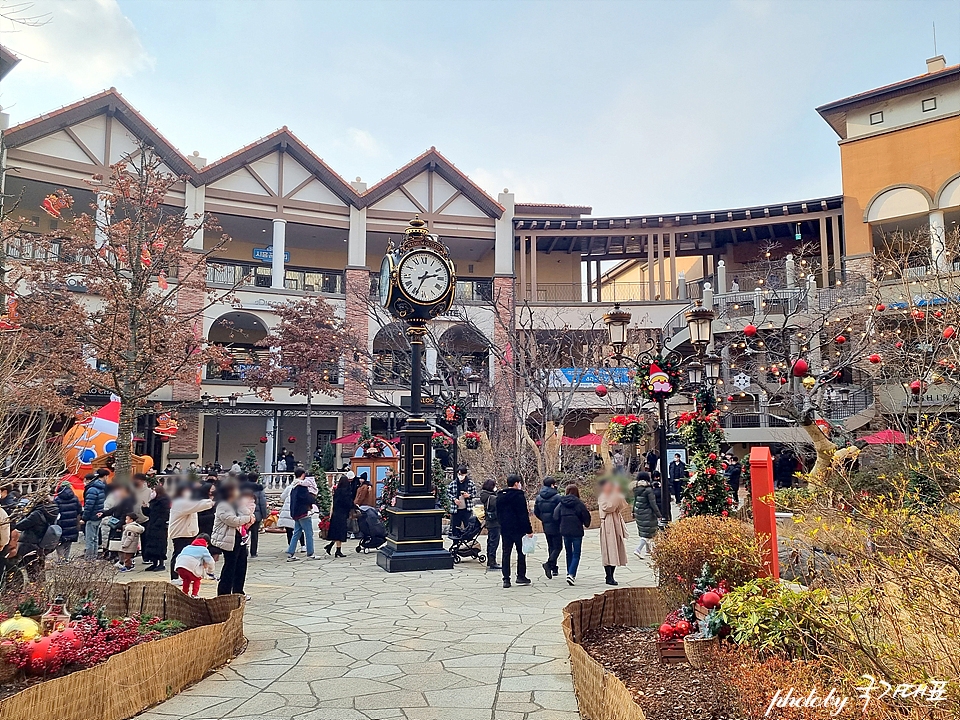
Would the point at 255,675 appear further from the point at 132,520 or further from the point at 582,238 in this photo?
the point at 582,238

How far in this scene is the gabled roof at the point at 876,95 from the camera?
84.2ft

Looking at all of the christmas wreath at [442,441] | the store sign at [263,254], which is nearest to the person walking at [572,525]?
the christmas wreath at [442,441]

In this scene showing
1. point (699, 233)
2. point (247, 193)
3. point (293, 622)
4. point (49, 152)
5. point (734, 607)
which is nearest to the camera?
point (734, 607)

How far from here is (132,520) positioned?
11688 mm

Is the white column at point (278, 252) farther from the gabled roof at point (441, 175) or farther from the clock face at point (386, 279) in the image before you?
the clock face at point (386, 279)

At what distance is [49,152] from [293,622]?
2539 centimetres

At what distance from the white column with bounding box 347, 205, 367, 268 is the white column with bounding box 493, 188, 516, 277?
6115 mm

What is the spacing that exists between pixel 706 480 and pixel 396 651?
13.9 feet

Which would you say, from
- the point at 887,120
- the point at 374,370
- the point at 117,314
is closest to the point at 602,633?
the point at 117,314

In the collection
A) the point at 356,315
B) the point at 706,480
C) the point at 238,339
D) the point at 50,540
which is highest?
the point at 356,315

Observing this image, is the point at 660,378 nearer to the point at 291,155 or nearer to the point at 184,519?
the point at 184,519

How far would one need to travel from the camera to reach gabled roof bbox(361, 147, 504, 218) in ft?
106

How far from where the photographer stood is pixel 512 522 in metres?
10.3

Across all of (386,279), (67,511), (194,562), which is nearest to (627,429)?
(386,279)
